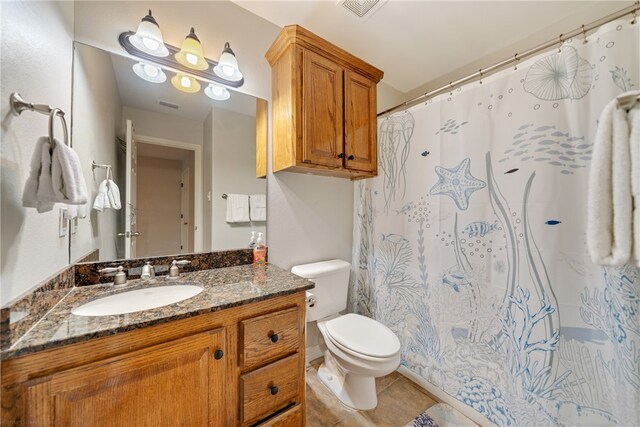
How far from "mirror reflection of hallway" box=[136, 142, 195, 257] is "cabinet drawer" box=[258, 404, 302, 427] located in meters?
0.89

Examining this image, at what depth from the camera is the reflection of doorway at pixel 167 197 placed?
46.0 inches

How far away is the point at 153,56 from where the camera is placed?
114 centimetres

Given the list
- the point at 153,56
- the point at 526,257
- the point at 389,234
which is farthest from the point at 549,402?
the point at 153,56

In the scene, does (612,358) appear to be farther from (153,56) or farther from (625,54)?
(153,56)

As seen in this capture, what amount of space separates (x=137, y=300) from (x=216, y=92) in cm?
116

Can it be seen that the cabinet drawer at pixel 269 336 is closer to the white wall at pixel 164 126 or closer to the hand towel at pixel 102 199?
the hand towel at pixel 102 199

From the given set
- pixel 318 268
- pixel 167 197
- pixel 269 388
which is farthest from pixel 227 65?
pixel 269 388

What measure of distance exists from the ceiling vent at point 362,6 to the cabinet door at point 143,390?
1865 mm

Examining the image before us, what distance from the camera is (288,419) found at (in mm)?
962

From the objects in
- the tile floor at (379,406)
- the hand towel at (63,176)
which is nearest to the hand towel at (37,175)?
the hand towel at (63,176)

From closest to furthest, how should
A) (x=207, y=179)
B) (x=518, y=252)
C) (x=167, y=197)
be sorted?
(x=518, y=252) → (x=167, y=197) → (x=207, y=179)

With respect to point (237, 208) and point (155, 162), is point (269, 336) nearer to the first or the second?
point (237, 208)

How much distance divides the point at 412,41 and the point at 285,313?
2035 millimetres

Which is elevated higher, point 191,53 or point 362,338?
point 191,53
